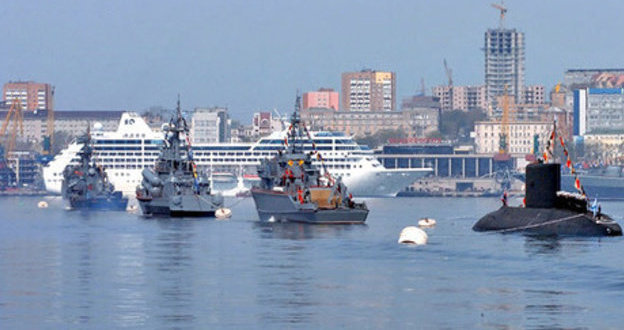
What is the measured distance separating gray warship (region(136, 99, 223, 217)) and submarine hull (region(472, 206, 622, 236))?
34.7 meters

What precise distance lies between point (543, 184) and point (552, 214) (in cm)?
210

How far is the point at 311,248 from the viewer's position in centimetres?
7944

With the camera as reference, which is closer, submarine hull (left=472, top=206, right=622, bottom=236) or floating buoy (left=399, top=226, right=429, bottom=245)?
floating buoy (left=399, top=226, right=429, bottom=245)

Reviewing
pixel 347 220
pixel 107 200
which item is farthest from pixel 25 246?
pixel 107 200

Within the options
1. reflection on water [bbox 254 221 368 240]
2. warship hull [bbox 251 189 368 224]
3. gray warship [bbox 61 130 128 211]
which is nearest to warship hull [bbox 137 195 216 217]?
warship hull [bbox 251 189 368 224]

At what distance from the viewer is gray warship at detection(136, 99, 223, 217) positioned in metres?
120

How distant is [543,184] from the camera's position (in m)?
88.2

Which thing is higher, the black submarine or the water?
the black submarine

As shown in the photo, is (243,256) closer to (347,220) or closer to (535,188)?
(535,188)

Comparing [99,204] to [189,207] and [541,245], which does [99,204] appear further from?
[541,245]

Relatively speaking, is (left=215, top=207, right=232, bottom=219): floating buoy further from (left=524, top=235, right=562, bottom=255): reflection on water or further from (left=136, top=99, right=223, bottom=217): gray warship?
(left=524, top=235, right=562, bottom=255): reflection on water

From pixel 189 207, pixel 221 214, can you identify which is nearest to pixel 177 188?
pixel 189 207

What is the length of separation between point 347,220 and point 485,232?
13.4m

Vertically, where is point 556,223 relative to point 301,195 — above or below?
below
